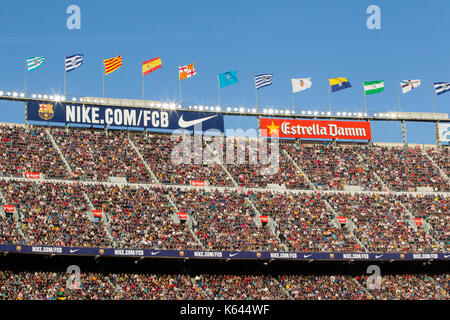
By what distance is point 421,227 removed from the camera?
64.4 m

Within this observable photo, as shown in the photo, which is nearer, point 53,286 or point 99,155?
point 53,286

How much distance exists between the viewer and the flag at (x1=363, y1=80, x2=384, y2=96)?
8138 centimetres

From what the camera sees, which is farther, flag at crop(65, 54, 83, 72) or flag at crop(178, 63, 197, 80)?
flag at crop(178, 63, 197, 80)

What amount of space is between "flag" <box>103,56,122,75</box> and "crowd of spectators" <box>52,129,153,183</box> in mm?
7629

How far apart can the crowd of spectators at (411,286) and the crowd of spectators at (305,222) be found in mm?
3885

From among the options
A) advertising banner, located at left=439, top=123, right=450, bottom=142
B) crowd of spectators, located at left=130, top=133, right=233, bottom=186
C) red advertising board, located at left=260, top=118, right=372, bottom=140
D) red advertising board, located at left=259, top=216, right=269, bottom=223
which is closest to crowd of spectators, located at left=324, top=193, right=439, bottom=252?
red advertising board, located at left=259, top=216, right=269, bottom=223

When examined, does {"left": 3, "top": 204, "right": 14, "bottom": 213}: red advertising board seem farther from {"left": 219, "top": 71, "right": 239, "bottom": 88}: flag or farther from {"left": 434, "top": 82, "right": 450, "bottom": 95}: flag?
{"left": 434, "top": 82, "right": 450, "bottom": 95}: flag

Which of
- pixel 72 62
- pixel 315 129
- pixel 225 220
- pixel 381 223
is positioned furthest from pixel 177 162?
pixel 381 223

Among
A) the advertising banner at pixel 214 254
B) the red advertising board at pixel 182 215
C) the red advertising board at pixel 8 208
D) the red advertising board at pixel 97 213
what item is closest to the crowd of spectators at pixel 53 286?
the advertising banner at pixel 214 254

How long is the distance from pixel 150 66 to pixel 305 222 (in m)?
27.5

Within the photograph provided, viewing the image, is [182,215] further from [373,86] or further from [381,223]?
[373,86]

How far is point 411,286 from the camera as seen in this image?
193 ft
